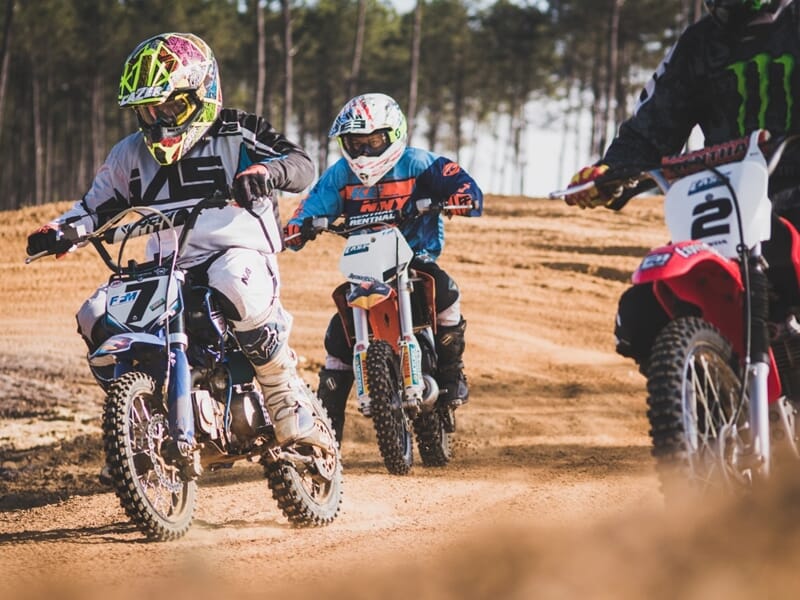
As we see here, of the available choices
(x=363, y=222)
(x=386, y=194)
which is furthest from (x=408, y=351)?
(x=386, y=194)

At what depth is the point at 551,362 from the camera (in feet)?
42.7

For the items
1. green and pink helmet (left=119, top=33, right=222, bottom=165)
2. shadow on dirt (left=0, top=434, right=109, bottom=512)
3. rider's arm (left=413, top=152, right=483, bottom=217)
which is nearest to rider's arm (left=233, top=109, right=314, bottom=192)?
green and pink helmet (left=119, top=33, right=222, bottom=165)

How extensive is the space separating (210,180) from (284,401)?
1.17 metres

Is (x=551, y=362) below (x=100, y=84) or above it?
below

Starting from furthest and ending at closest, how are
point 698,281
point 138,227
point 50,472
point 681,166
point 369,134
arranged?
point 50,472 < point 369,134 < point 138,227 < point 681,166 < point 698,281

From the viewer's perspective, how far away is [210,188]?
5.45 m

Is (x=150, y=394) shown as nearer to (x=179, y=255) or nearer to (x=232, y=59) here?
(x=179, y=255)

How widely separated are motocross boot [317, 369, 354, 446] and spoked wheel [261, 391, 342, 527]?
5.34 ft

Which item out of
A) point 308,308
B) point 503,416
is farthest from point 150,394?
point 308,308

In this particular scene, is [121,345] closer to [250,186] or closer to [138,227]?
[138,227]

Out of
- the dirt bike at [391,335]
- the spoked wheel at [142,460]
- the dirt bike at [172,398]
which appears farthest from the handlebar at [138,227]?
the dirt bike at [391,335]

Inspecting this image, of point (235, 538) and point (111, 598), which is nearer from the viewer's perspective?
point (111, 598)

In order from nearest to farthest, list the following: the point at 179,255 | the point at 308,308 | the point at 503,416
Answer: the point at 179,255 → the point at 503,416 → the point at 308,308

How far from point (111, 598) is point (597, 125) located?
41.7 meters
